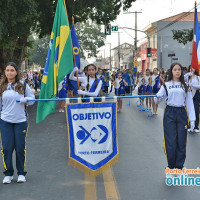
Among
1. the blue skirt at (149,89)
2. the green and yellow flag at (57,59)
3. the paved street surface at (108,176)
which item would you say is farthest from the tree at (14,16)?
the green and yellow flag at (57,59)

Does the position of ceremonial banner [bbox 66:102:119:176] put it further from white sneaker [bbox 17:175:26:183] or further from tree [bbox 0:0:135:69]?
tree [bbox 0:0:135:69]

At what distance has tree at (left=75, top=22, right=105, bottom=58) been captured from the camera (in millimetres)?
72125

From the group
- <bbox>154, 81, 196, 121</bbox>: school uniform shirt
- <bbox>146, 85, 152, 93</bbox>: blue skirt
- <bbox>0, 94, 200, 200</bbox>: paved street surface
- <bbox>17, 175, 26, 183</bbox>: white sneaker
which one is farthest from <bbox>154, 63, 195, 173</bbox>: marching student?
<bbox>146, 85, 152, 93</bbox>: blue skirt

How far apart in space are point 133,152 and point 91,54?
218 ft

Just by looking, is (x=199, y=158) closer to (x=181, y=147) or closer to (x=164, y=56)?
(x=181, y=147)

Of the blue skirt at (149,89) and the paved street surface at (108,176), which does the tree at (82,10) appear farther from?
→ the paved street surface at (108,176)

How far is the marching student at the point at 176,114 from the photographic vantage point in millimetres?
5863

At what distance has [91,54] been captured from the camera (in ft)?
242

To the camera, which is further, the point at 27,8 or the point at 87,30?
the point at 87,30

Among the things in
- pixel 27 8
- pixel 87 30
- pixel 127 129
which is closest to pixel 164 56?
pixel 87 30

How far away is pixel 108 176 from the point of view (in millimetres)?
6293

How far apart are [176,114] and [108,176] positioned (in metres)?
1.50

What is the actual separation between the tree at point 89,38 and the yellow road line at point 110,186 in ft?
216

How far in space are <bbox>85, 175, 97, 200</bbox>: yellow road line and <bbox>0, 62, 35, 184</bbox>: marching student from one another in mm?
988
